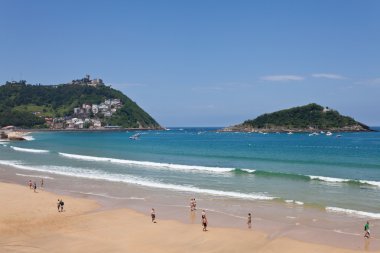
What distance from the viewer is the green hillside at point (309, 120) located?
6983 inches

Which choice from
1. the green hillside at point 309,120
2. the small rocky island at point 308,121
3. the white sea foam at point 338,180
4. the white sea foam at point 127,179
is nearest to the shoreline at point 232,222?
the white sea foam at point 127,179

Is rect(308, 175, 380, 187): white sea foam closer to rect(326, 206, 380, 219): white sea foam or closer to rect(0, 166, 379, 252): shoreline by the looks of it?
rect(326, 206, 380, 219): white sea foam

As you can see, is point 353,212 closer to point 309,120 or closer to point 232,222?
point 232,222

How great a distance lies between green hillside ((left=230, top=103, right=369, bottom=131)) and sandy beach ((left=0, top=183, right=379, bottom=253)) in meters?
160

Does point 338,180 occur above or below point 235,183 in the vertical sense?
above

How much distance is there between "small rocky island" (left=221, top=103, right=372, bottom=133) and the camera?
177 metres

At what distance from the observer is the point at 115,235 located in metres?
21.4

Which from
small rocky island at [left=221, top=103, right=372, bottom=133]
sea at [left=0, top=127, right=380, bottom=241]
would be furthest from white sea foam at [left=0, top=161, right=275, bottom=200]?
small rocky island at [left=221, top=103, right=372, bottom=133]

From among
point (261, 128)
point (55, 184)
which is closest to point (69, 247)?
point (55, 184)

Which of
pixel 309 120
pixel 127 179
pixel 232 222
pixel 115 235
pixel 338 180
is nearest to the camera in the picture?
pixel 115 235

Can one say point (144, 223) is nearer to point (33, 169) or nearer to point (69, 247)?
point (69, 247)

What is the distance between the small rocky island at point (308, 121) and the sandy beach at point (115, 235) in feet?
520

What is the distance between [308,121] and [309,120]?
2.56ft

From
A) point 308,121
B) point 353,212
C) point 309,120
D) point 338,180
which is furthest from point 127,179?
point 309,120
